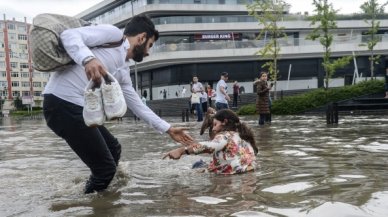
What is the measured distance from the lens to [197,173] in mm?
5582

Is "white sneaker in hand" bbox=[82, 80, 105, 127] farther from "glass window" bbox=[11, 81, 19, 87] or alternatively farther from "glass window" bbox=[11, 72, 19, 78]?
"glass window" bbox=[11, 72, 19, 78]

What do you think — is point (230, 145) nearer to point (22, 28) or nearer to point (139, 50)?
point (139, 50)

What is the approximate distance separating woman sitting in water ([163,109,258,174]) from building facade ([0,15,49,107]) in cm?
10256

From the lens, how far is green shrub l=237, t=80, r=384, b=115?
77.1 feet

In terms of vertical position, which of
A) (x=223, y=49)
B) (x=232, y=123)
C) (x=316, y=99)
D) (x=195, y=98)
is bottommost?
(x=316, y=99)

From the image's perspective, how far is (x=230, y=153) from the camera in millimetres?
5316

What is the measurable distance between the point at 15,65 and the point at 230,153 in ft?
373

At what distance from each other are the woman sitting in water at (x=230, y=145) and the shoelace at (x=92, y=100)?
6.36 ft

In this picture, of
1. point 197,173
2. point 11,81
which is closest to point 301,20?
point 197,173

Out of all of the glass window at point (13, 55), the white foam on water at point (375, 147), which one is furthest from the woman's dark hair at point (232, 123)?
the glass window at point (13, 55)

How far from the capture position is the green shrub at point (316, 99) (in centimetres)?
2350

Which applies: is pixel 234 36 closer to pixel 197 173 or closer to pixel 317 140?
pixel 317 140

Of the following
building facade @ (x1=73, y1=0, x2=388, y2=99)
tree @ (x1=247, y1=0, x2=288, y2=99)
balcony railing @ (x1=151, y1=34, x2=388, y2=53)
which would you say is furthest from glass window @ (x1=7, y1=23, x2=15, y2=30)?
tree @ (x1=247, y1=0, x2=288, y2=99)

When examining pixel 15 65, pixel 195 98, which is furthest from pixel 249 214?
pixel 15 65
